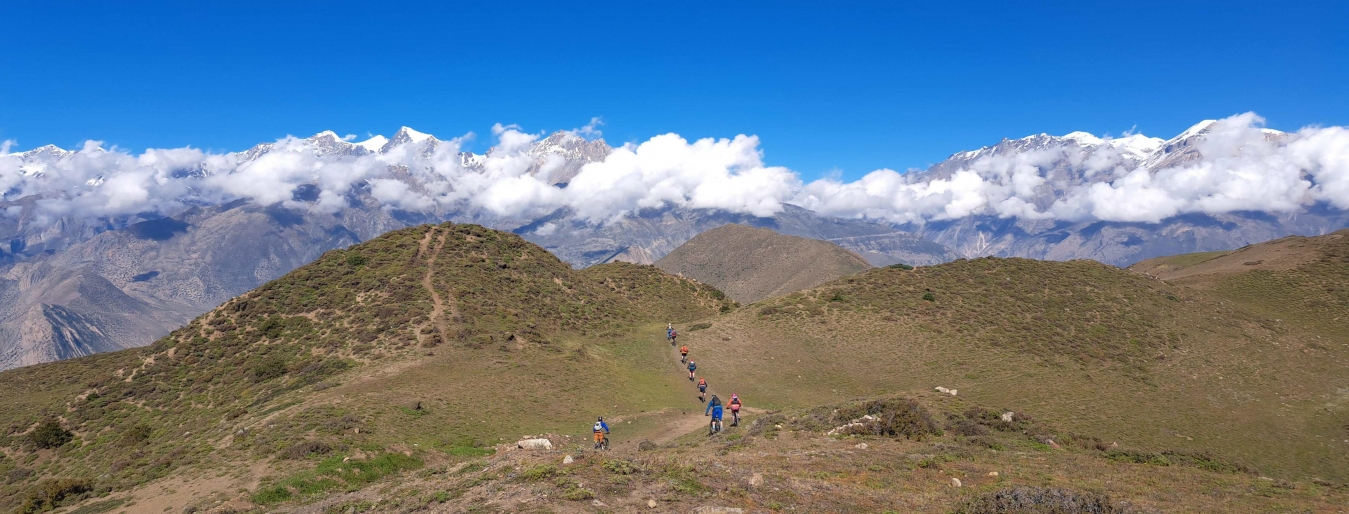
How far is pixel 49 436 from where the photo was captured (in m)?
34.8

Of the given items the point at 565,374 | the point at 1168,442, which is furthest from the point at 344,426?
the point at 1168,442

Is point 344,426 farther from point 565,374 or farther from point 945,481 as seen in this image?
point 945,481

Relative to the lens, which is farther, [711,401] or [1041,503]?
[711,401]

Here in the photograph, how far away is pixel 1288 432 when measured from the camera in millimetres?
37688

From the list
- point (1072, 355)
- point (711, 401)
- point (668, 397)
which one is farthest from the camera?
point (1072, 355)

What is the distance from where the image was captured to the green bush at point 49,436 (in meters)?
34.4

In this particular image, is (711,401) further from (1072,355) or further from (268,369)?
(1072,355)

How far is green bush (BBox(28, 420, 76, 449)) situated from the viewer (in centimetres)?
3444

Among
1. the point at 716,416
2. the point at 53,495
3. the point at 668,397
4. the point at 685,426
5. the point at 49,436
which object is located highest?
the point at 49,436

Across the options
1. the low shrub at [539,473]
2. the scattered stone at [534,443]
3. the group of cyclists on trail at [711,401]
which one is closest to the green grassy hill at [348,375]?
the scattered stone at [534,443]

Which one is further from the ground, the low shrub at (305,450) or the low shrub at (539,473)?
the low shrub at (539,473)

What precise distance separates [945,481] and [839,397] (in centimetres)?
2921

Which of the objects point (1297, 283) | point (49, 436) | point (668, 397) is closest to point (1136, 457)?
point (668, 397)

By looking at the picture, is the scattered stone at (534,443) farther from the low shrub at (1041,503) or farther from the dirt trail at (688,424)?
the low shrub at (1041,503)
